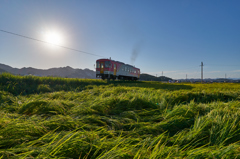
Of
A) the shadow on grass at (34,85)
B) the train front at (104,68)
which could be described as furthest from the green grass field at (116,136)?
the train front at (104,68)

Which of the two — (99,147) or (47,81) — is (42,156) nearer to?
(99,147)

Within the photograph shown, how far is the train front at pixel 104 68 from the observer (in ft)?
54.0

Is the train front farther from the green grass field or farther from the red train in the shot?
the green grass field

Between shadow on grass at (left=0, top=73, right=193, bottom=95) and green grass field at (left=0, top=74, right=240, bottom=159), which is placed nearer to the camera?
green grass field at (left=0, top=74, right=240, bottom=159)

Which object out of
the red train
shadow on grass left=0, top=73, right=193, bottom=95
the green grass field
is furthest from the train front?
the green grass field

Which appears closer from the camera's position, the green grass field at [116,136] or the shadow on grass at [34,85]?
the green grass field at [116,136]

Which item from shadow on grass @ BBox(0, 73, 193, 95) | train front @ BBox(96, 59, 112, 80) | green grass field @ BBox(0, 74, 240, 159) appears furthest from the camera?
train front @ BBox(96, 59, 112, 80)

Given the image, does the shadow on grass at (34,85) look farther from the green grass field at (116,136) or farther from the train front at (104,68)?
the train front at (104,68)

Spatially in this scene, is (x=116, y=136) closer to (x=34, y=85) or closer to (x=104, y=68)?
(x=34, y=85)

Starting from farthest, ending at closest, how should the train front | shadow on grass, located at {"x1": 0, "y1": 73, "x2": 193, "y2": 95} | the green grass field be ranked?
1. the train front
2. shadow on grass, located at {"x1": 0, "y1": 73, "x2": 193, "y2": 95}
3. the green grass field

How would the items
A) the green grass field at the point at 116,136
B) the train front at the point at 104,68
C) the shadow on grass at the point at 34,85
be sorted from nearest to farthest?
the green grass field at the point at 116,136
the shadow on grass at the point at 34,85
the train front at the point at 104,68

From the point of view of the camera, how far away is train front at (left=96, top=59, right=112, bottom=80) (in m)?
16.5

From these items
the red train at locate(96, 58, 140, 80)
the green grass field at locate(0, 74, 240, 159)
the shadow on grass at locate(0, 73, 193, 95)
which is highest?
the red train at locate(96, 58, 140, 80)

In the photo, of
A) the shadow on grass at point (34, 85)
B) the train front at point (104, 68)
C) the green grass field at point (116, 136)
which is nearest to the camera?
the green grass field at point (116, 136)
